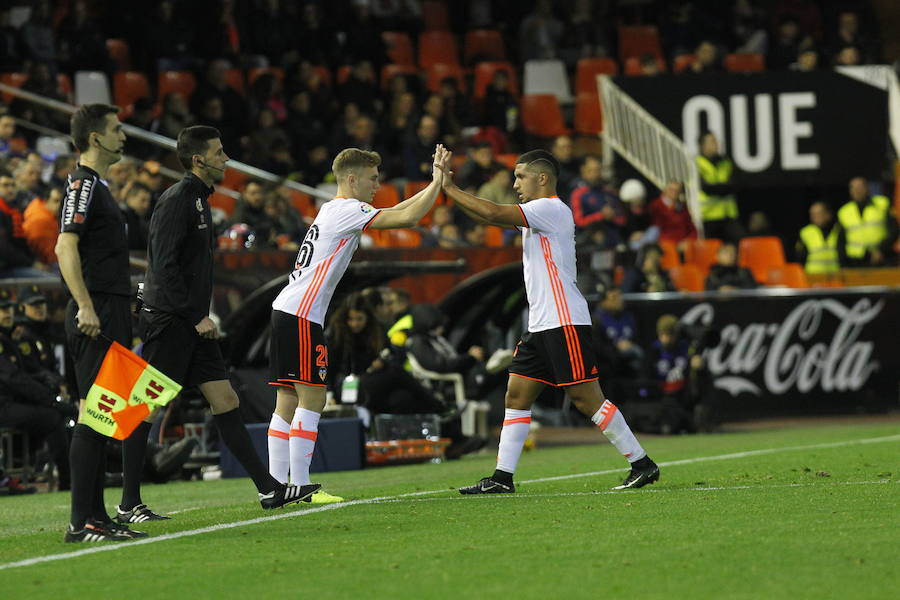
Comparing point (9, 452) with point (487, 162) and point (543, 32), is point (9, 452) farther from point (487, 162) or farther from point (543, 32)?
point (543, 32)

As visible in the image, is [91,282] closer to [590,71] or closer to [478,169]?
[478,169]

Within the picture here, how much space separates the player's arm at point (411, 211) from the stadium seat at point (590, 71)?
1748 cm

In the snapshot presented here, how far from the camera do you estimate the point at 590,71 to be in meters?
26.3

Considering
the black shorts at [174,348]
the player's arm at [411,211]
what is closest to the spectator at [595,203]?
the player's arm at [411,211]

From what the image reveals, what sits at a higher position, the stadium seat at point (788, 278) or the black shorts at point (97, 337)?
the stadium seat at point (788, 278)

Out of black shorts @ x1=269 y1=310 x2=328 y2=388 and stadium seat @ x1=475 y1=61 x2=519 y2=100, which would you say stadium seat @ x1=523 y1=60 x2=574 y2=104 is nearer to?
stadium seat @ x1=475 y1=61 x2=519 y2=100

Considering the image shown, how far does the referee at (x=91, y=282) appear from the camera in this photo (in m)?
7.59

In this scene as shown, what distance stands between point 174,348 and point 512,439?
232cm

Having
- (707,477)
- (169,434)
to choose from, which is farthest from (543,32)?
(707,477)

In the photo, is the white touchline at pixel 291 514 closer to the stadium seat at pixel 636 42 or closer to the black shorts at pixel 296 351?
the black shorts at pixel 296 351

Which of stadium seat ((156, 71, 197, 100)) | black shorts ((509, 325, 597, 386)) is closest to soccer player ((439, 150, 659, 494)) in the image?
black shorts ((509, 325, 597, 386))

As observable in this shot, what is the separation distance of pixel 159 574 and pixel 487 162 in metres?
15.6

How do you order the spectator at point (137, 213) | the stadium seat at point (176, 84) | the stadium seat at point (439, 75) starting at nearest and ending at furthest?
the spectator at point (137, 213) < the stadium seat at point (176, 84) < the stadium seat at point (439, 75)

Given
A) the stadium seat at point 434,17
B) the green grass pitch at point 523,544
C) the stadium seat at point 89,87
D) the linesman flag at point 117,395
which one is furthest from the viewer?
the stadium seat at point 434,17
